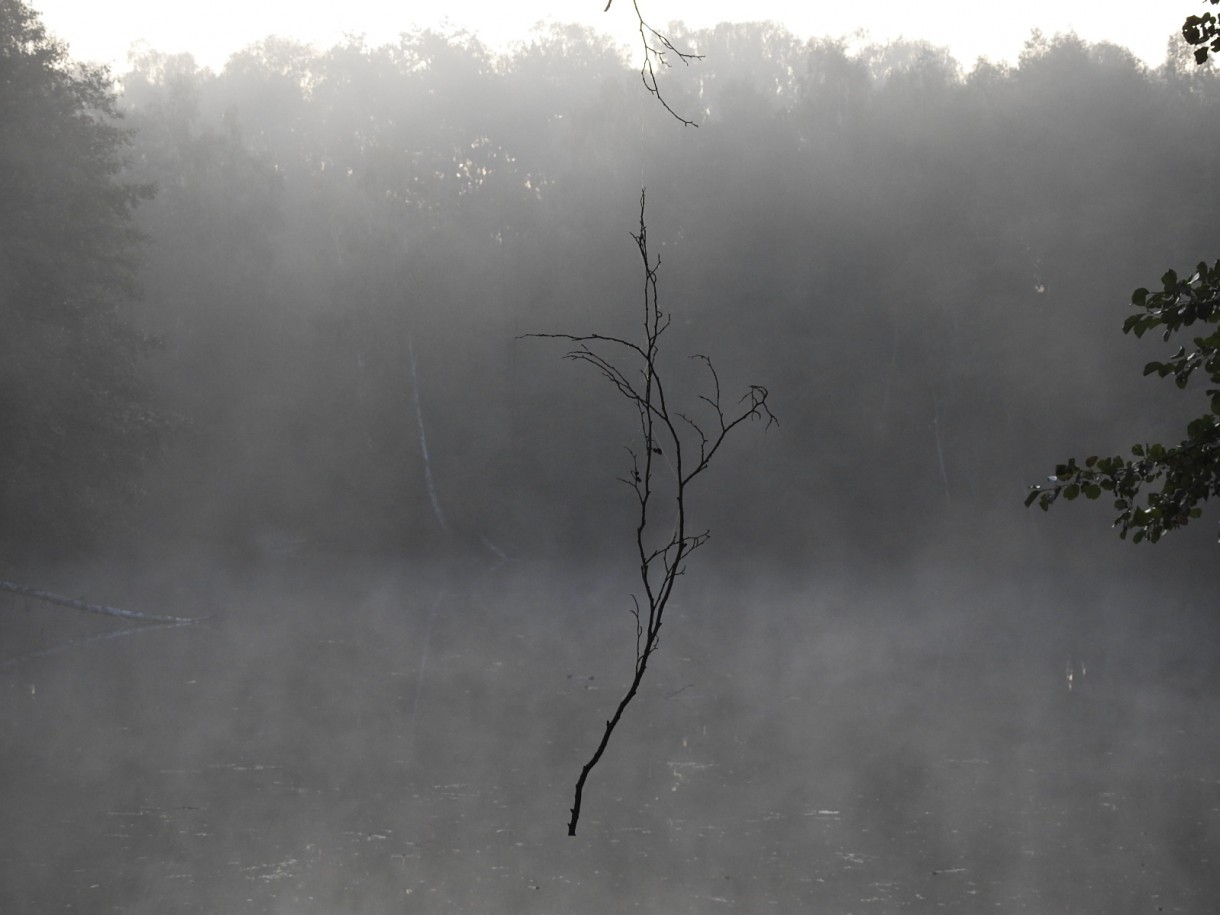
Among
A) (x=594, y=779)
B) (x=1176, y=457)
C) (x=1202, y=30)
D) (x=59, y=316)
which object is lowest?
(x=594, y=779)

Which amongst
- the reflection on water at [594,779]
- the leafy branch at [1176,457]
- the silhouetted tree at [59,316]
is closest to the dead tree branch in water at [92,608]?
the reflection on water at [594,779]

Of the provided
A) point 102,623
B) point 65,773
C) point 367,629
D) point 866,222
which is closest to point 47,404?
point 102,623

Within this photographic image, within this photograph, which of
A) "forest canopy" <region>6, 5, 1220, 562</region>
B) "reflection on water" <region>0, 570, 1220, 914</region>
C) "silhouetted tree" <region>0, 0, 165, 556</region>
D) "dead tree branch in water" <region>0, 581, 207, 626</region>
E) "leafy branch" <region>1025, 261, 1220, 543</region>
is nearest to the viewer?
"leafy branch" <region>1025, 261, 1220, 543</region>

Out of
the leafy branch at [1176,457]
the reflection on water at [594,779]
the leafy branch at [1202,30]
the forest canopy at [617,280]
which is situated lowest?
the reflection on water at [594,779]

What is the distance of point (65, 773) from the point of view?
8.48 m

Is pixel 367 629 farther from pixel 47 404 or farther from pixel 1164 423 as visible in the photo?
pixel 1164 423

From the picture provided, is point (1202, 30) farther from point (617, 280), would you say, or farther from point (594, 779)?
point (617, 280)

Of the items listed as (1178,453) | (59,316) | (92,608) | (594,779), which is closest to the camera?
(1178,453)

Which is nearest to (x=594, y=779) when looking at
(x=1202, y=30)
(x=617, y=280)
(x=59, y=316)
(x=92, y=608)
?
(x=1202, y=30)

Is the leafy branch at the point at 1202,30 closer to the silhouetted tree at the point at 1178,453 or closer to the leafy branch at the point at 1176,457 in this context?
the silhouetted tree at the point at 1178,453

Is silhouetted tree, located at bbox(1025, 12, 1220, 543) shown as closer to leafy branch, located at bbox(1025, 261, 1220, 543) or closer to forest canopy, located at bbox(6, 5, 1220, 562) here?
leafy branch, located at bbox(1025, 261, 1220, 543)

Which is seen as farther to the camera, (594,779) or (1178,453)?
(594,779)

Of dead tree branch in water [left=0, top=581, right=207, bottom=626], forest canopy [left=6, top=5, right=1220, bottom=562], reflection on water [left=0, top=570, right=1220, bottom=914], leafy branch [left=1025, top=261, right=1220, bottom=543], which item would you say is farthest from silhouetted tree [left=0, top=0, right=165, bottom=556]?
leafy branch [left=1025, top=261, right=1220, bottom=543]

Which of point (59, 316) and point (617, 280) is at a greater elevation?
point (617, 280)
